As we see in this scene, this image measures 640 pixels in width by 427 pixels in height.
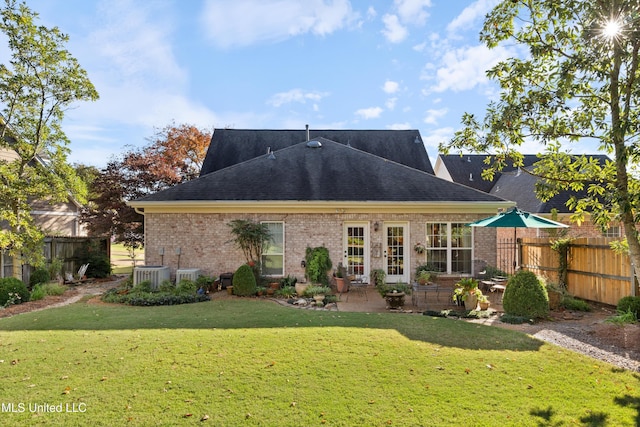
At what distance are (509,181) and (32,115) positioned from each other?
25.0m

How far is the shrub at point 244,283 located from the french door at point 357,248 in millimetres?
3770

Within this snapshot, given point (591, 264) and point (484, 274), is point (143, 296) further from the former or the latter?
point (591, 264)

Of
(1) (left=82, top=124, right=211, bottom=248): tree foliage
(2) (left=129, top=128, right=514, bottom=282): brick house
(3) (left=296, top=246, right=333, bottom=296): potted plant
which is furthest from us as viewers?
(1) (left=82, top=124, right=211, bottom=248): tree foliage

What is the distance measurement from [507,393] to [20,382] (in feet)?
21.4

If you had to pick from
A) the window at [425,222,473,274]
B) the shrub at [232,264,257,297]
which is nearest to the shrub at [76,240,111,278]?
the shrub at [232,264,257,297]

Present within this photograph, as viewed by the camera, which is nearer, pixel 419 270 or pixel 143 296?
pixel 143 296

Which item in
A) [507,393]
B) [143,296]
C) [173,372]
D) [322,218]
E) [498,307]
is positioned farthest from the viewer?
[322,218]

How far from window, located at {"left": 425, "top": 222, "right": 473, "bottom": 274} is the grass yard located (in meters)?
5.97

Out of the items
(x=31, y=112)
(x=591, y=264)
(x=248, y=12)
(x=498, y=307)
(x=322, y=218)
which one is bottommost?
(x=498, y=307)

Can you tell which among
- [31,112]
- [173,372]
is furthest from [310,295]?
[31,112]

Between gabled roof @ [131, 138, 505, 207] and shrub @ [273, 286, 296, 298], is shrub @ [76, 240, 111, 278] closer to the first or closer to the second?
gabled roof @ [131, 138, 505, 207]

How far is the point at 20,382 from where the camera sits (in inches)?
182

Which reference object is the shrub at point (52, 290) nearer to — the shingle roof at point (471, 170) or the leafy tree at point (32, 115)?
the leafy tree at point (32, 115)

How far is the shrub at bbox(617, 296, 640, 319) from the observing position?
25.1 ft
